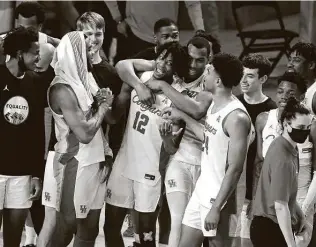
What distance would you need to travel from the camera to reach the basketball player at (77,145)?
7.24 meters

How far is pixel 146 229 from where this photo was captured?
7.74 m

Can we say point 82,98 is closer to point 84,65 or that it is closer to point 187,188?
point 84,65

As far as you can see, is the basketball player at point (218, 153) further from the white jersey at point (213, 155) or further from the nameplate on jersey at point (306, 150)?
the nameplate on jersey at point (306, 150)

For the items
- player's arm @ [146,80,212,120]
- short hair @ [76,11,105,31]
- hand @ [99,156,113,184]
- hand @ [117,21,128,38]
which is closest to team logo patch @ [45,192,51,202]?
hand @ [99,156,113,184]

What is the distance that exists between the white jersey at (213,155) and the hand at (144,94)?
635mm

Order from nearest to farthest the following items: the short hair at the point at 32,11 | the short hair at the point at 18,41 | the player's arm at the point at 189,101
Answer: the short hair at the point at 18,41
the player's arm at the point at 189,101
the short hair at the point at 32,11

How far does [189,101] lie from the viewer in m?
7.42

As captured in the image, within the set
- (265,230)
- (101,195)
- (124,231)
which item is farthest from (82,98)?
(124,231)

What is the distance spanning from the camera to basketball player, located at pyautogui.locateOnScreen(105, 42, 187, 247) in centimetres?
768

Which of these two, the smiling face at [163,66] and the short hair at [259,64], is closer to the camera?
the smiling face at [163,66]

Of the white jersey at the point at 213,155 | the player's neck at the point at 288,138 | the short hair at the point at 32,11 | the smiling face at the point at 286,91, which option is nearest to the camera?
the player's neck at the point at 288,138

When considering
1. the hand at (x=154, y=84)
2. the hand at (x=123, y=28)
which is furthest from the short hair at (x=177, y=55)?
the hand at (x=123, y=28)

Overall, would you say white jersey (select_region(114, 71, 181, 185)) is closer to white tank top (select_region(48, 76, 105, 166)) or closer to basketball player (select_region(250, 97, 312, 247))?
white tank top (select_region(48, 76, 105, 166))

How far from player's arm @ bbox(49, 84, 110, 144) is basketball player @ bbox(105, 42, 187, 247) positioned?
512mm
